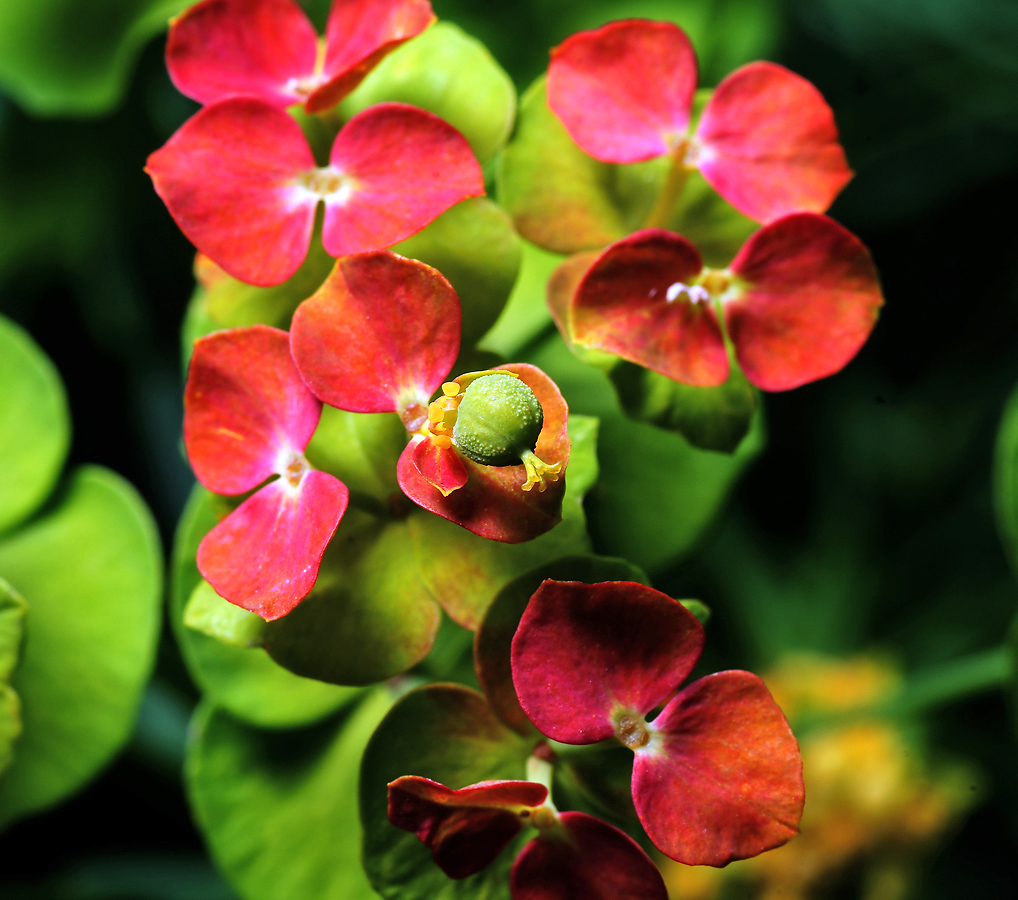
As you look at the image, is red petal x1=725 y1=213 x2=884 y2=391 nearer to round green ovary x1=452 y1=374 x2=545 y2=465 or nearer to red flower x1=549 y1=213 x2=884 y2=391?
red flower x1=549 y1=213 x2=884 y2=391

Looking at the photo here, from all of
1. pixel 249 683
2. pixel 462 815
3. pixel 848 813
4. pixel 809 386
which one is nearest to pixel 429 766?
pixel 462 815

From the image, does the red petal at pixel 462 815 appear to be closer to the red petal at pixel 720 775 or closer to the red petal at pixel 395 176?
the red petal at pixel 720 775

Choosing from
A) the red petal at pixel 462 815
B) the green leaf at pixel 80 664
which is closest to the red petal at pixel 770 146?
the red petal at pixel 462 815

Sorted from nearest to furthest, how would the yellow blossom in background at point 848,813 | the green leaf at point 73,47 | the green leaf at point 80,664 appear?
the green leaf at point 80,664
the green leaf at point 73,47
the yellow blossom in background at point 848,813

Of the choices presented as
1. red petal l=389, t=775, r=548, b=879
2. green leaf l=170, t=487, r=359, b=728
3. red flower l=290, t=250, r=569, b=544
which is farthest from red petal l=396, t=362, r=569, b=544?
green leaf l=170, t=487, r=359, b=728

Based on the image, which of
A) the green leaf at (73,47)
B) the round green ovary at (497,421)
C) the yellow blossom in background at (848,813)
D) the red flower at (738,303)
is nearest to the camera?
the round green ovary at (497,421)

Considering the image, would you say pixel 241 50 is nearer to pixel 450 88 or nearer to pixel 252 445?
pixel 450 88

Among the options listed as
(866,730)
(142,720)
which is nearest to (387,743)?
(142,720)
